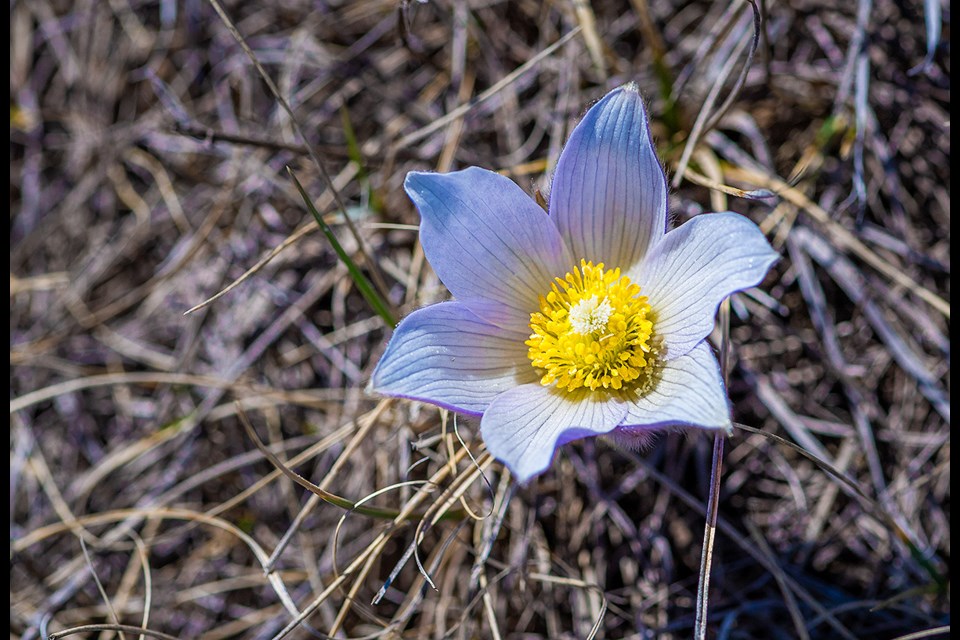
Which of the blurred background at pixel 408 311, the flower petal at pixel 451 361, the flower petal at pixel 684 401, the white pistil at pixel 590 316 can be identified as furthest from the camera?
the blurred background at pixel 408 311

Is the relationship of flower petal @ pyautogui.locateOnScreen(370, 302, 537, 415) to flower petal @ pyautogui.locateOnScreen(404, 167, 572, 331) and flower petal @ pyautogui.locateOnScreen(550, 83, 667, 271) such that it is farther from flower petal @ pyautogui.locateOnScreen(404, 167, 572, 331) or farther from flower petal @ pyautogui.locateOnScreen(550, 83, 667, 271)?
flower petal @ pyautogui.locateOnScreen(550, 83, 667, 271)

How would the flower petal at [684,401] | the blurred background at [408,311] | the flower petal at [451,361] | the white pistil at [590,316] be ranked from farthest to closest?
the blurred background at [408,311] → the white pistil at [590,316] → the flower petal at [451,361] → the flower petal at [684,401]

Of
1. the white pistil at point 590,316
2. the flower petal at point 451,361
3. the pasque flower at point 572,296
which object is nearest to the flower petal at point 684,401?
the pasque flower at point 572,296

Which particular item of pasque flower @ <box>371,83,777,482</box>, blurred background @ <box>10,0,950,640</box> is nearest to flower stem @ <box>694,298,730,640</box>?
pasque flower @ <box>371,83,777,482</box>

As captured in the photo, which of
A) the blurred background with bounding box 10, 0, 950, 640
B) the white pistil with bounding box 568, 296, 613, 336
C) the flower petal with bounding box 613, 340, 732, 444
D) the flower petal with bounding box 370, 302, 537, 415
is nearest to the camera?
the flower petal with bounding box 613, 340, 732, 444

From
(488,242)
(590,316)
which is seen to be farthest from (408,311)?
(590,316)

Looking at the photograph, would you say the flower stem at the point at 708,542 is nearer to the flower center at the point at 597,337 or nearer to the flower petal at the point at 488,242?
the flower center at the point at 597,337
